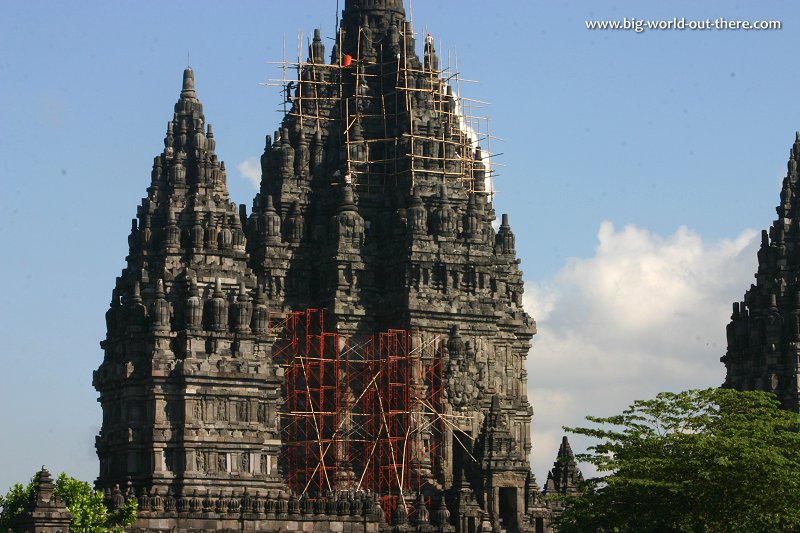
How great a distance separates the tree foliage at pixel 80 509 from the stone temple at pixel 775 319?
127 ft

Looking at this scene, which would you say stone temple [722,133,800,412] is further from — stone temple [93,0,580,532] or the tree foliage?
the tree foliage

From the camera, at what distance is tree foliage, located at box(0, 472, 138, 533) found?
125750 millimetres

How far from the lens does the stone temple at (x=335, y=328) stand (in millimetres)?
140250

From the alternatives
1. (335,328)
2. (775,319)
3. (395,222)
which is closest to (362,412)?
(335,328)

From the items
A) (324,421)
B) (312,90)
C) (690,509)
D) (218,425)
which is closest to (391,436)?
(324,421)

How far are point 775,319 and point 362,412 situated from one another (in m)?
23.9

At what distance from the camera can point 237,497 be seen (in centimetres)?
13675

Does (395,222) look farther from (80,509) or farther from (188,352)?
(80,509)

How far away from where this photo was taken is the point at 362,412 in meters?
151

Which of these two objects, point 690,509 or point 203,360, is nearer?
point 690,509

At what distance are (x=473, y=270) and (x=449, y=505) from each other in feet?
48.7

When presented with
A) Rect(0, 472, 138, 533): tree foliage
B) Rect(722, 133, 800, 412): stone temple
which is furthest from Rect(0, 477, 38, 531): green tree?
Rect(722, 133, 800, 412): stone temple

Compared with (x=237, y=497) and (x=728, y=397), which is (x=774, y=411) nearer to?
(x=728, y=397)

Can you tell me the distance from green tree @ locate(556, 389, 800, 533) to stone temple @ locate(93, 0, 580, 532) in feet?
71.5
